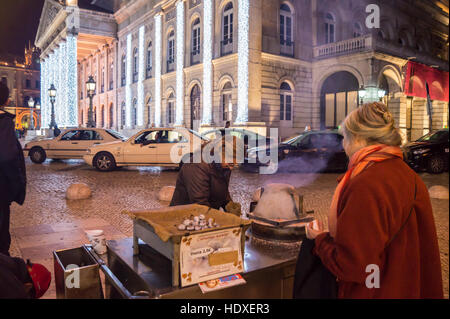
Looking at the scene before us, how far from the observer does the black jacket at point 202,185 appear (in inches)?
137

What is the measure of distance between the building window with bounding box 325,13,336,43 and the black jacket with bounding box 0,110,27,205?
78.7 feet

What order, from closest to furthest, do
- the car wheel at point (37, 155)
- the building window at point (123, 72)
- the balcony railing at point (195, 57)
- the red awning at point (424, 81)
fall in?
the car wheel at point (37, 155) < the red awning at point (424, 81) < the balcony railing at point (195, 57) < the building window at point (123, 72)

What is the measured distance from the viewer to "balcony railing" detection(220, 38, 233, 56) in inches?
861

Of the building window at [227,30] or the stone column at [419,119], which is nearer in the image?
the building window at [227,30]

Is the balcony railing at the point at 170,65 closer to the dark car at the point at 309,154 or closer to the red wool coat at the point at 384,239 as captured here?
the dark car at the point at 309,154

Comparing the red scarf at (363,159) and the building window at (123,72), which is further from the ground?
the building window at (123,72)

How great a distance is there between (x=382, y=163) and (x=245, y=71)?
1925 centimetres

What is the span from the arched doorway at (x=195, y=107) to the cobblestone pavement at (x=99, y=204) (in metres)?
12.5

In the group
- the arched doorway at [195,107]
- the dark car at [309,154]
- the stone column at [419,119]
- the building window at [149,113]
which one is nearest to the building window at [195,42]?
the arched doorway at [195,107]

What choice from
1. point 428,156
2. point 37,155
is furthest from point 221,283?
point 37,155

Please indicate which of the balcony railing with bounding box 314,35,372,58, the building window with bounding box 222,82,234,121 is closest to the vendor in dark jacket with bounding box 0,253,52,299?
the building window with bounding box 222,82,234,121

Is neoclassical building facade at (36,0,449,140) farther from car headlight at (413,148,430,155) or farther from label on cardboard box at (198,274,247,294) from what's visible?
label on cardboard box at (198,274,247,294)

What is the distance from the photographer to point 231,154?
356 centimetres

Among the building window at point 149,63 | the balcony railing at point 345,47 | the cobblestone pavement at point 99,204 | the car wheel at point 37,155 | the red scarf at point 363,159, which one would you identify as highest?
the building window at point 149,63
